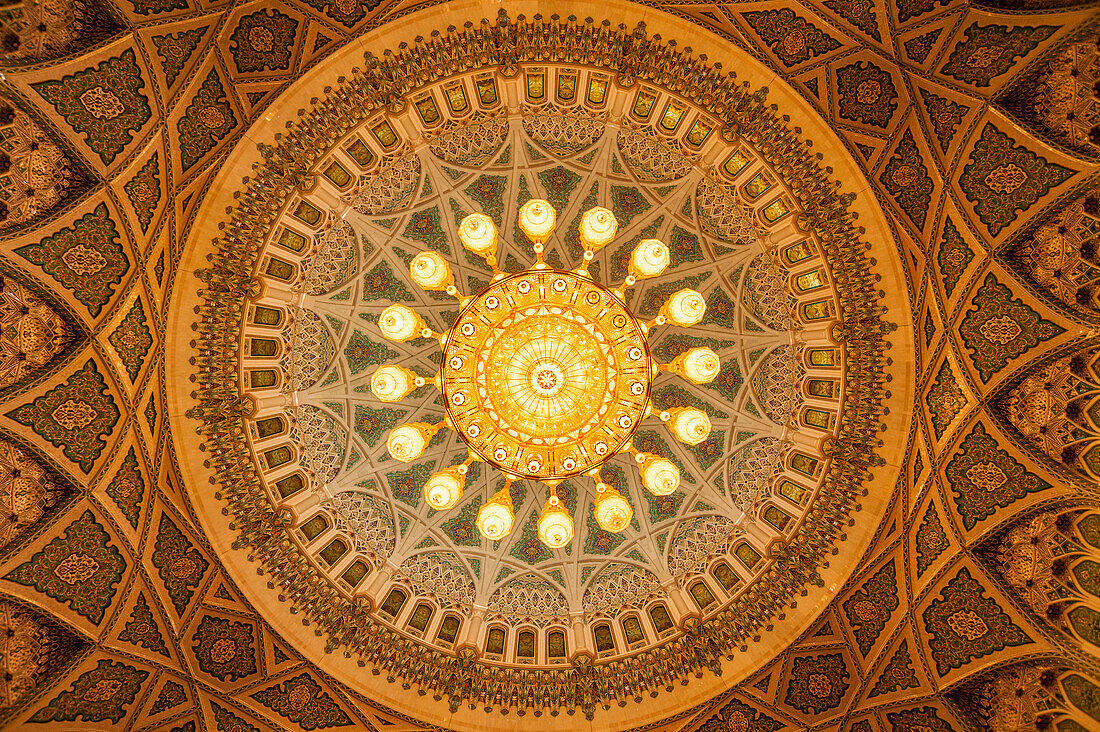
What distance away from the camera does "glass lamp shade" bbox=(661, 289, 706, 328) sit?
1005 centimetres

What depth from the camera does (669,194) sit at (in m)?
12.4

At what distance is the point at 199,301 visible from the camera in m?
10.5

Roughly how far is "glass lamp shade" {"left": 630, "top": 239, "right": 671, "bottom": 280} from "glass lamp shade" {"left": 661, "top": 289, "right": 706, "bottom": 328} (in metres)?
0.62

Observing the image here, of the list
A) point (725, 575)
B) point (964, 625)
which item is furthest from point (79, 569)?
point (964, 625)

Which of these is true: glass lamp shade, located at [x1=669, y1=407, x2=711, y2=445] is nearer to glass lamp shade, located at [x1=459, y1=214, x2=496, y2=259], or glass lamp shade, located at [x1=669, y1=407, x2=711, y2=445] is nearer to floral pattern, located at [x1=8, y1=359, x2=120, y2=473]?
glass lamp shade, located at [x1=459, y1=214, x2=496, y2=259]

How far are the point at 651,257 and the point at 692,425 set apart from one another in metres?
3.09

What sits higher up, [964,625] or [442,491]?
[442,491]

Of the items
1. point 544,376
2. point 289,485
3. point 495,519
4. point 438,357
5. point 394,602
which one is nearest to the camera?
point 495,519

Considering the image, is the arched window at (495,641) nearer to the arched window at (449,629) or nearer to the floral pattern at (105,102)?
the arched window at (449,629)

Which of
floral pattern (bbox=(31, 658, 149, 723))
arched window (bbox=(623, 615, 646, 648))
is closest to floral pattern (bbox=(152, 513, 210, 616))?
floral pattern (bbox=(31, 658, 149, 723))

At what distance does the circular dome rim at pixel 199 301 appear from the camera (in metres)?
9.84

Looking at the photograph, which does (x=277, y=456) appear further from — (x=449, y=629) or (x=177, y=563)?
(x=449, y=629)

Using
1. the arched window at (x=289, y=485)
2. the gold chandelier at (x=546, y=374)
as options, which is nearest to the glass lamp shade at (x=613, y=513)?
the gold chandelier at (x=546, y=374)

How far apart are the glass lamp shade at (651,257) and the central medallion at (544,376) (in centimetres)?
153
